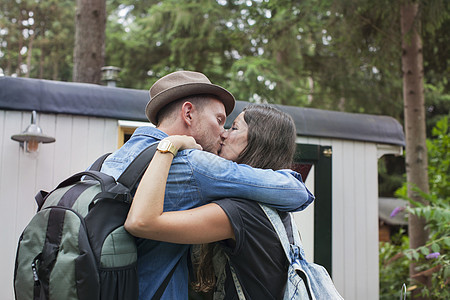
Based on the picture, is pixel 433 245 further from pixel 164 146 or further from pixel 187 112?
pixel 164 146

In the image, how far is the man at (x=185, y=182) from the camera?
5.59 ft

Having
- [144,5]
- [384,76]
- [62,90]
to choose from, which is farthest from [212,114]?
Answer: [144,5]

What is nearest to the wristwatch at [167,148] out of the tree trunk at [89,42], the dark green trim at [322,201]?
the dark green trim at [322,201]

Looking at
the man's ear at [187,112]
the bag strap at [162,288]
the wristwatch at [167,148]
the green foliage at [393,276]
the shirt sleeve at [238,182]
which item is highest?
the man's ear at [187,112]

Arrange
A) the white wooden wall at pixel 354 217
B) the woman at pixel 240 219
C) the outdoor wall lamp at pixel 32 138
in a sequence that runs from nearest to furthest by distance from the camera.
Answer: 1. the woman at pixel 240 219
2. the outdoor wall lamp at pixel 32 138
3. the white wooden wall at pixel 354 217

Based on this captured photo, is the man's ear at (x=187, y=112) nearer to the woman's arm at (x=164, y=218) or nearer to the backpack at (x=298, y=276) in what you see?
the woman's arm at (x=164, y=218)

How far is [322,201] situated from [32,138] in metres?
2.93

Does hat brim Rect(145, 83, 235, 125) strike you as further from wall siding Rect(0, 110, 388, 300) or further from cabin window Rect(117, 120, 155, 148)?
wall siding Rect(0, 110, 388, 300)

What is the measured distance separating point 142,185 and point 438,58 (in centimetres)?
768

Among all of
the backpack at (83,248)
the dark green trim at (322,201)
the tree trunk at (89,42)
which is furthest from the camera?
the tree trunk at (89,42)

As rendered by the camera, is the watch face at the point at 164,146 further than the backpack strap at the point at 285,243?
No

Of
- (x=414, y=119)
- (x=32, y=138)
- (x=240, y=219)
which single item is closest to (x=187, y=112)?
(x=240, y=219)

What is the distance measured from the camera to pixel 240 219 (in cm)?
171

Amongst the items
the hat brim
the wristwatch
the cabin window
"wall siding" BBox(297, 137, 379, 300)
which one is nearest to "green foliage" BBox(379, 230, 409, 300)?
"wall siding" BBox(297, 137, 379, 300)
